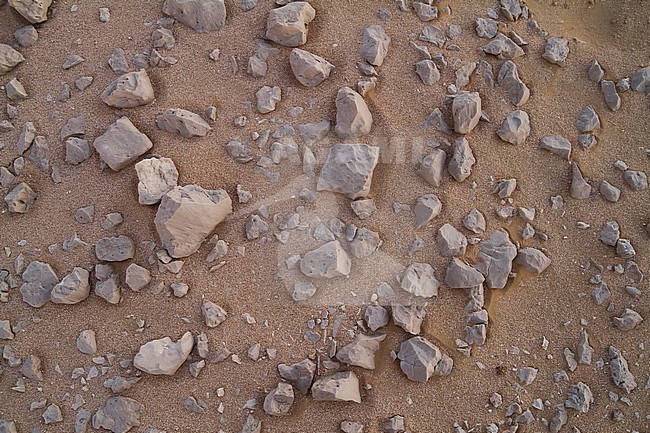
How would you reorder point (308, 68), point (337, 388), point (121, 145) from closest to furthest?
1. point (337, 388)
2. point (121, 145)
3. point (308, 68)

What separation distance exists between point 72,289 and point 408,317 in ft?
3.90

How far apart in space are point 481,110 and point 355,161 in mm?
605

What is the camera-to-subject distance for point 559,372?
80.7 inches

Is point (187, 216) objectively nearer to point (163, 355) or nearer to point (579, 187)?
point (163, 355)

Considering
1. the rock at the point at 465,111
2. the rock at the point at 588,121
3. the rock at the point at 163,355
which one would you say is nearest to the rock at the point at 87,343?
the rock at the point at 163,355

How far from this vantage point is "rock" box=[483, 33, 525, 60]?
2364 millimetres

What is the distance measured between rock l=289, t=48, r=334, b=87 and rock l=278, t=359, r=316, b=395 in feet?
3.54

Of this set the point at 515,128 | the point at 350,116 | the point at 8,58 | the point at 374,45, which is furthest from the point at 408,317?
the point at 8,58

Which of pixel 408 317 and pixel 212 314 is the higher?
pixel 408 317

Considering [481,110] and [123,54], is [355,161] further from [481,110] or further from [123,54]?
[123,54]

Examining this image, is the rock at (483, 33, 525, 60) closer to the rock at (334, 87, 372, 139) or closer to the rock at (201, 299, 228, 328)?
the rock at (334, 87, 372, 139)

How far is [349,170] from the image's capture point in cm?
207

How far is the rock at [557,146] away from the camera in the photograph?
226cm

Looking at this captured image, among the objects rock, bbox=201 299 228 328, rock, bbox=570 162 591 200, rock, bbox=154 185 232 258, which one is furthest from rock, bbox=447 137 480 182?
rock, bbox=201 299 228 328
